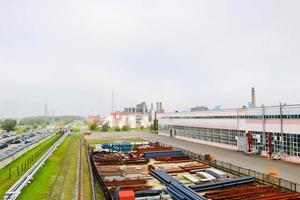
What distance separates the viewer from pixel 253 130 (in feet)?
107

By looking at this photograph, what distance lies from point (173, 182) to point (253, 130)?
1722 cm

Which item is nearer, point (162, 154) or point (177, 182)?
point (177, 182)

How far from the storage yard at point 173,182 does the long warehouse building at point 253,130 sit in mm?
7389

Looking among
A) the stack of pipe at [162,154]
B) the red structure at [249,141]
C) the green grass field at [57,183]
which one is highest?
the red structure at [249,141]

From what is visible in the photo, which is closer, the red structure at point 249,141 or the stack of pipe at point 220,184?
the stack of pipe at point 220,184

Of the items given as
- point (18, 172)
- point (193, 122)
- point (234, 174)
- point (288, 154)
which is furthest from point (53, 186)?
point (193, 122)

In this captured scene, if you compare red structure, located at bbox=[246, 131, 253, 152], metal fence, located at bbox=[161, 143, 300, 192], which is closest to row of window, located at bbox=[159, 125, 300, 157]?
red structure, located at bbox=[246, 131, 253, 152]

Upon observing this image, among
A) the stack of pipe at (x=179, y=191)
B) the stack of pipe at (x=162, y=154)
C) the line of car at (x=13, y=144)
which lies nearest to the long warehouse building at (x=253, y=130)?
the stack of pipe at (x=162, y=154)

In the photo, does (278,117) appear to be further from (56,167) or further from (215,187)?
(56,167)

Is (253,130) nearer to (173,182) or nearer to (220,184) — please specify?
(220,184)

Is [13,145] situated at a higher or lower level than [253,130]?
lower

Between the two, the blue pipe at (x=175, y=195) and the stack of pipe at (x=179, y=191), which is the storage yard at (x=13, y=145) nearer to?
the stack of pipe at (x=179, y=191)

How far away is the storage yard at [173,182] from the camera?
15992 mm

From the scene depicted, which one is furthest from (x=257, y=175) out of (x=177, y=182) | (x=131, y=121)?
(x=131, y=121)
